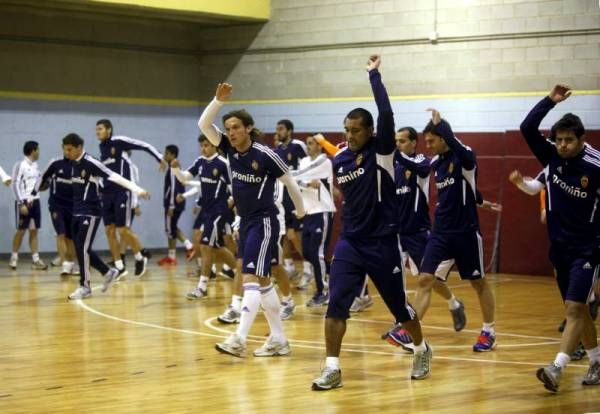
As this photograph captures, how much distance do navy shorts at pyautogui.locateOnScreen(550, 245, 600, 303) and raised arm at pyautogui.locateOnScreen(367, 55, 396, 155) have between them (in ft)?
5.32

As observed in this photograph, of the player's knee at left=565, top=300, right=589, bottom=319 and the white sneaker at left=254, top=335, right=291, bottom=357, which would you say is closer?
the player's knee at left=565, top=300, right=589, bottom=319

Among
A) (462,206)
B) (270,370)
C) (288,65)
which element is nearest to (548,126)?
(288,65)

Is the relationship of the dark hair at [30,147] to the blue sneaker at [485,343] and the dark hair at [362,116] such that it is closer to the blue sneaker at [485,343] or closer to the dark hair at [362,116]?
the blue sneaker at [485,343]

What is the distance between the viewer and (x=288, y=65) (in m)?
23.0

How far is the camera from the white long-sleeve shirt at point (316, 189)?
49.5ft

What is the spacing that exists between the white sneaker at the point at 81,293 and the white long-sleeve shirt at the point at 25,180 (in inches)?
202

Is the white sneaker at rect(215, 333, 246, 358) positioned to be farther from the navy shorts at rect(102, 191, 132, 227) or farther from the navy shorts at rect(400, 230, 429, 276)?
the navy shorts at rect(102, 191, 132, 227)

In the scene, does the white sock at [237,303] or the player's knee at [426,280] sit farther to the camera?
the white sock at [237,303]

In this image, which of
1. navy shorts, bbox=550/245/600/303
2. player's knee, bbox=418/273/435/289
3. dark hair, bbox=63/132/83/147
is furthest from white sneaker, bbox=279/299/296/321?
navy shorts, bbox=550/245/600/303

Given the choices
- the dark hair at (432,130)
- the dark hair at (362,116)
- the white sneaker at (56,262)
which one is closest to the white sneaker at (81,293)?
the white sneaker at (56,262)

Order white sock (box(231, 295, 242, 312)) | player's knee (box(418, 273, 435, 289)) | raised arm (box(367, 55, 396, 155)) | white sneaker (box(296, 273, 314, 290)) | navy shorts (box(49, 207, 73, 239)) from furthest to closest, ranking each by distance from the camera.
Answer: navy shorts (box(49, 207, 73, 239)) < white sneaker (box(296, 273, 314, 290)) < white sock (box(231, 295, 242, 312)) < player's knee (box(418, 273, 435, 289)) < raised arm (box(367, 55, 396, 155))

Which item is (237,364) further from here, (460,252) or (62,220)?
(62,220)

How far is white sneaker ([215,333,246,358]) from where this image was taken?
32.9 feet

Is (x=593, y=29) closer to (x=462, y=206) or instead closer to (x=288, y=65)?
(x=288, y=65)
